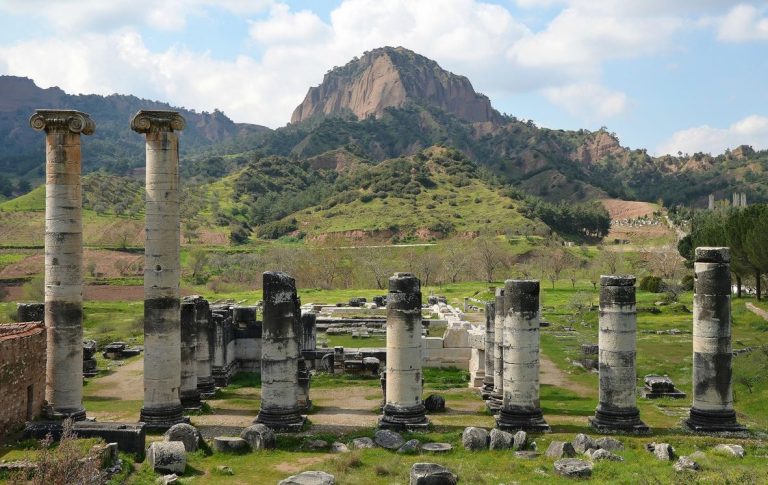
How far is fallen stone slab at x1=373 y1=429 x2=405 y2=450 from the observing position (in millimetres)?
17859

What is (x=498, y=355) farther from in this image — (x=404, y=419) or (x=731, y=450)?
(x=731, y=450)

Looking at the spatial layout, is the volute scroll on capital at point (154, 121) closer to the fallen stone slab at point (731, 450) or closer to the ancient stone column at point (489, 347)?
the ancient stone column at point (489, 347)

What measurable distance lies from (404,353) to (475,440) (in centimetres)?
352

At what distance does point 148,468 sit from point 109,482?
1.59m

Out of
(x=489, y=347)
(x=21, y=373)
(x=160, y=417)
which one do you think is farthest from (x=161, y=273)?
(x=489, y=347)

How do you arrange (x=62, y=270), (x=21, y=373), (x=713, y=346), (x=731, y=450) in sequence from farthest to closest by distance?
1. (x=713, y=346)
2. (x=62, y=270)
3. (x=21, y=373)
4. (x=731, y=450)

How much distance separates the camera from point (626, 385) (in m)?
19.8

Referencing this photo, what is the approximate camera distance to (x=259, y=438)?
1788cm

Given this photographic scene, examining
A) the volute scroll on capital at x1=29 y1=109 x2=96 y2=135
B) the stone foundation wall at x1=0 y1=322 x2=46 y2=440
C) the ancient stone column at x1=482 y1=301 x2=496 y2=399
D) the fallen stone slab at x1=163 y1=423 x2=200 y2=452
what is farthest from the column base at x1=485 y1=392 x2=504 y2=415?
the volute scroll on capital at x1=29 y1=109 x2=96 y2=135

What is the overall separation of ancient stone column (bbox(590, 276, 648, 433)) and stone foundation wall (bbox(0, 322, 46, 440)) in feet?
51.6

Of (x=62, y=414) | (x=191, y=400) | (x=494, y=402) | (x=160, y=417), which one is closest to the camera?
(x=62, y=414)

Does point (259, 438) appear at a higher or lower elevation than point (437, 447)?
higher

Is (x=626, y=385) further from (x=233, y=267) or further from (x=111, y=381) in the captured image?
(x=233, y=267)

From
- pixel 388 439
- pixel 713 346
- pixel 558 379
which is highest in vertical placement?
pixel 713 346
